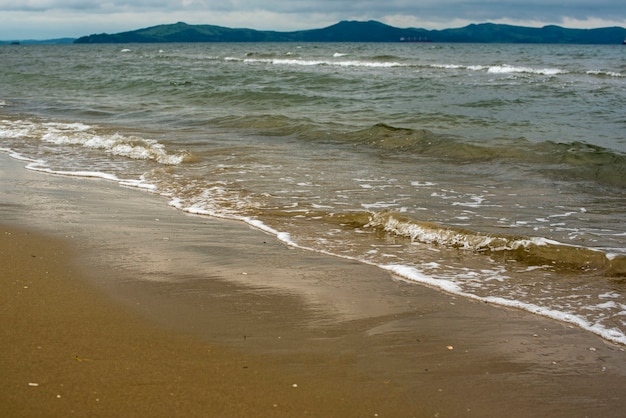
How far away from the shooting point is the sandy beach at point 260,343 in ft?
11.5

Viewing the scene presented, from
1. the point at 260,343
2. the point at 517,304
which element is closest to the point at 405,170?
the point at 517,304

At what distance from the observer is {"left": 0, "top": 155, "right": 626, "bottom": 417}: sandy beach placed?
3.50m

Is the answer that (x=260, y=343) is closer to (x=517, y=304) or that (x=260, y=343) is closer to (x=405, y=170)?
(x=517, y=304)

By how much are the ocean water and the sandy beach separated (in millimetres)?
548

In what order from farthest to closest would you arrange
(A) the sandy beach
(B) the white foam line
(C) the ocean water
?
(C) the ocean water → (B) the white foam line → (A) the sandy beach

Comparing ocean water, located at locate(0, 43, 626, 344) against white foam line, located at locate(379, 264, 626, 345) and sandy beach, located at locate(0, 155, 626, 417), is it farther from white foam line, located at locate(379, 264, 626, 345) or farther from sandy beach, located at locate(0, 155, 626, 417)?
sandy beach, located at locate(0, 155, 626, 417)

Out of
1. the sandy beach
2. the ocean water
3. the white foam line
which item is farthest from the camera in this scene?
the ocean water

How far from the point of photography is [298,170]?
10.7m

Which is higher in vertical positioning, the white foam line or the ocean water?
the ocean water

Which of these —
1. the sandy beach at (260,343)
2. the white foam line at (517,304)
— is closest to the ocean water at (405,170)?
the white foam line at (517,304)

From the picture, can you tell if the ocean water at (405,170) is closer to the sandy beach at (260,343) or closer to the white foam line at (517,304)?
the white foam line at (517,304)

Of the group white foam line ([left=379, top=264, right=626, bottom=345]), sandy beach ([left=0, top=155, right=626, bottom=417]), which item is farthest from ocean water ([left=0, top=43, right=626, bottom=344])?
sandy beach ([left=0, top=155, right=626, bottom=417])

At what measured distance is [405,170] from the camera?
10.9 m

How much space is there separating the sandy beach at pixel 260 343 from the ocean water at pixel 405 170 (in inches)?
21.6
